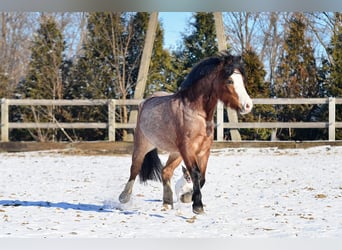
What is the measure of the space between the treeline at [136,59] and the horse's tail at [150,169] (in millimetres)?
1503

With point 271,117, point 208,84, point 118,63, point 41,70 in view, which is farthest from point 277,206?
point 41,70

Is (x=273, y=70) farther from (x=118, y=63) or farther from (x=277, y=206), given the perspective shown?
(x=277, y=206)

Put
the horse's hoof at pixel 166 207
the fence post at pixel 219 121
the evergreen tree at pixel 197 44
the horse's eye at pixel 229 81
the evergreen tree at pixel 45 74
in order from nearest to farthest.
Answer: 1. the horse's eye at pixel 229 81
2. the horse's hoof at pixel 166 207
3. the evergreen tree at pixel 197 44
4. the fence post at pixel 219 121
5. the evergreen tree at pixel 45 74

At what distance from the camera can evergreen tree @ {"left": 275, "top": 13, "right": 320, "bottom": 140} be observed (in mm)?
4898

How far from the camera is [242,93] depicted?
2.71m

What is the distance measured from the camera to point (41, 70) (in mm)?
5285

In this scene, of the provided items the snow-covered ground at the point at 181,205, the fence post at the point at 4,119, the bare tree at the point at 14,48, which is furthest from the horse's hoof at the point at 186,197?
the fence post at the point at 4,119

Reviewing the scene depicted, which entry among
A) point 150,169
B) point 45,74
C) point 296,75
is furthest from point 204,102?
point 45,74

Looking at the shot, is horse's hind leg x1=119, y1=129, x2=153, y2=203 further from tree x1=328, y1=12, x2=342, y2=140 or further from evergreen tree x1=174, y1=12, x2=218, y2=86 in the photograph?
tree x1=328, y1=12, x2=342, y2=140

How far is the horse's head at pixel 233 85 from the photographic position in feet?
8.86

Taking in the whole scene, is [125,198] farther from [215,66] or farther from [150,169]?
[215,66]

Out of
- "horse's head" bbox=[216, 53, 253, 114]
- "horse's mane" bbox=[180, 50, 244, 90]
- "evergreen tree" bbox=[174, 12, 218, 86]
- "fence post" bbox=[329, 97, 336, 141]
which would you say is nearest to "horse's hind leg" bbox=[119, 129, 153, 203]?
"horse's mane" bbox=[180, 50, 244, 90]

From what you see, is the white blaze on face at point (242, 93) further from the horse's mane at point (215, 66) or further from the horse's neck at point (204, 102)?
the horse's neck at point (204, 102)

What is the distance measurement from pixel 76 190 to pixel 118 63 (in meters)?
1.77
